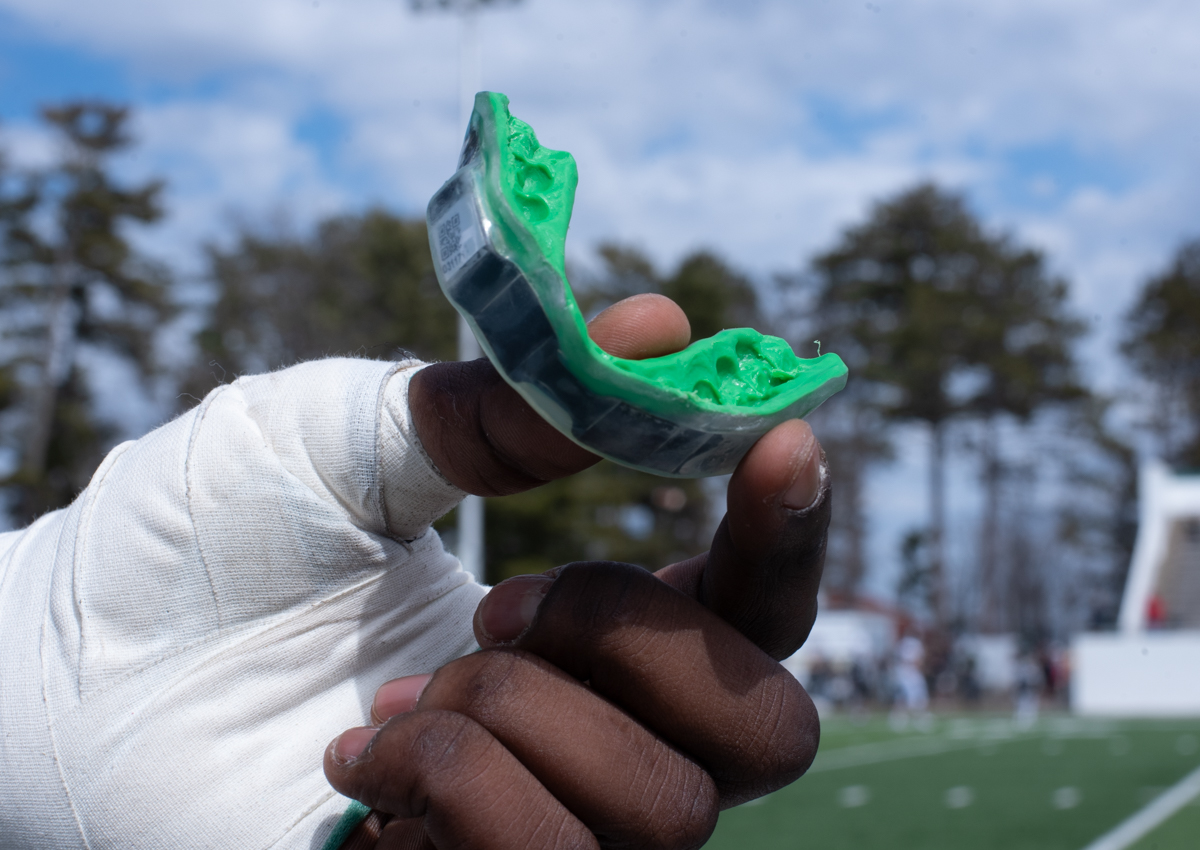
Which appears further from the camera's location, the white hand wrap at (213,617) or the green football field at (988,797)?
the green football field at (988,797)

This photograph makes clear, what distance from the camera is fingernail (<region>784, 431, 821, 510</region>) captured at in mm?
1176

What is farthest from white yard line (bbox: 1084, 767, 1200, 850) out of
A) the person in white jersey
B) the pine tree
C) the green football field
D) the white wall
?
the pine tree

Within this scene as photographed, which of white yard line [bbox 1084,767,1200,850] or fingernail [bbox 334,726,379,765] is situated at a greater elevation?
fingernail [bbox 334,726,379,765]

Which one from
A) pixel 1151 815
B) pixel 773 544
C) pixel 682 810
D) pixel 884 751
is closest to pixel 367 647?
pixel 682 810

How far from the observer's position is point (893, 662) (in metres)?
34.2

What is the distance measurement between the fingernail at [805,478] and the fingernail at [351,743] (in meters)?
0.53

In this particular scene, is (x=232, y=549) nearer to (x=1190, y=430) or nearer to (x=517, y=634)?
(x=517, y=634)

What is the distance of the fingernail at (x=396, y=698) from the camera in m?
1.41

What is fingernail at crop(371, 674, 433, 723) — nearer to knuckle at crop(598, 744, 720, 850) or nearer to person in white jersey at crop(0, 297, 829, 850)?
person in white jersey at crop(0, 297, 829, 850)

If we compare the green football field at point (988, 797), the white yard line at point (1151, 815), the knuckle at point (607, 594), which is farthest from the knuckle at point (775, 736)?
the white yard line at point (1151, 815)

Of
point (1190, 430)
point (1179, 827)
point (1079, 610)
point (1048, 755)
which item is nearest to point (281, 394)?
point (1179, 827)

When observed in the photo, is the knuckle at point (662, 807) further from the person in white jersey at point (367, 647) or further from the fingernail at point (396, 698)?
the fingernail at point (396, 698)

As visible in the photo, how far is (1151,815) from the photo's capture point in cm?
1177

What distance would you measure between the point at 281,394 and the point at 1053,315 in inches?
1836
